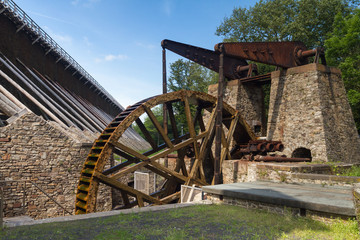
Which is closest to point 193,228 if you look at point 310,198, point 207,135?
point 310,198

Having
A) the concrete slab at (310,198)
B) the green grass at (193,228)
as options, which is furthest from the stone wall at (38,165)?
the concrete slab at (310,198)

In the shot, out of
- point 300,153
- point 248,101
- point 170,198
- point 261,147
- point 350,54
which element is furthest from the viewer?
point 350,54

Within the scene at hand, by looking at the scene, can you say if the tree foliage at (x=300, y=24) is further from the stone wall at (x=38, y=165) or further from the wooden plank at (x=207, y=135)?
the stone wall at (x=38, y=165)

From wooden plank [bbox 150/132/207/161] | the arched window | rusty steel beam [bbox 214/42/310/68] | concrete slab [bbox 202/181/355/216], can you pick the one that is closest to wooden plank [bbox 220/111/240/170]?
wooden plank [bbox 150/132/207/161]

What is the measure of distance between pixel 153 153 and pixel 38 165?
12.5 feet

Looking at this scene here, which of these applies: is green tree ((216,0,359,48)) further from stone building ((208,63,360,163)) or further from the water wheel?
the water wheel

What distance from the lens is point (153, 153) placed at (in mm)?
10375

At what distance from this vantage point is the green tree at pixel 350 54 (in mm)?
16984

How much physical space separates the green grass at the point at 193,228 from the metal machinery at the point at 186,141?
10.1 ft

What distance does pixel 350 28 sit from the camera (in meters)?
17.3

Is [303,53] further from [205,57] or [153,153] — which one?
[153,153]

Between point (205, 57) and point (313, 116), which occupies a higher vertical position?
point (205, 57)

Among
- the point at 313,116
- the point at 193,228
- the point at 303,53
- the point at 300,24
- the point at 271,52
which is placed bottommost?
the point at 193,228

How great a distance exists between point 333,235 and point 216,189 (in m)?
2.76
